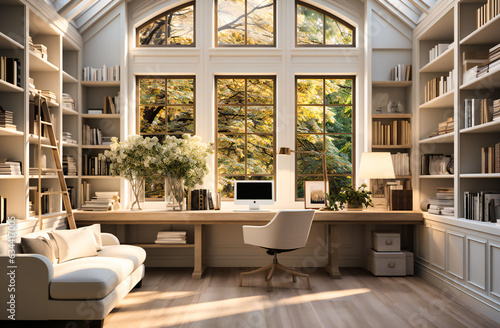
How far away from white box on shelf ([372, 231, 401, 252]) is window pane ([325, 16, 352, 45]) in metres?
2.62

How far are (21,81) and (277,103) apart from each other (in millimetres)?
2999

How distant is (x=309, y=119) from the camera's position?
5.52 meters

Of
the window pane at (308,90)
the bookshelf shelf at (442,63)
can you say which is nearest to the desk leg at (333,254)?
the window pane at (308,90)

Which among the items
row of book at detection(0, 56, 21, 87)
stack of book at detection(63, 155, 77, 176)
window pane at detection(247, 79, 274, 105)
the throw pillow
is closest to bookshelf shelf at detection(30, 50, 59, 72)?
row of book at detection(0, 56, 21, 87)

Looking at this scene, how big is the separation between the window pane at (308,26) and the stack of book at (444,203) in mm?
2554

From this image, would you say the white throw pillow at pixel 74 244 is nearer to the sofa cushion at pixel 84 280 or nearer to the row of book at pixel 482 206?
the sofa cushion at pixel 84 280

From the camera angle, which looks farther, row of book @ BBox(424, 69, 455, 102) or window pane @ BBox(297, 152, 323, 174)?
window pane @ BBox(297, 152, 323, 174)

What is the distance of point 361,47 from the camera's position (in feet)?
17.9

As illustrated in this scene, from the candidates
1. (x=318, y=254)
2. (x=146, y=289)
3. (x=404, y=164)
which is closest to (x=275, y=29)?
(x=404, y=164)

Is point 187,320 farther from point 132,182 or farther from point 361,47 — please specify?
point 361,47

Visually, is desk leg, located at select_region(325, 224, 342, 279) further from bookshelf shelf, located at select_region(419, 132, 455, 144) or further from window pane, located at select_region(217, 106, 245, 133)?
window pane, located at select_region(217, 106, 245, 133)

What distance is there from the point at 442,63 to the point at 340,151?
1.65 meters

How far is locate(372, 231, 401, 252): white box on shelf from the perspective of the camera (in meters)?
4.94

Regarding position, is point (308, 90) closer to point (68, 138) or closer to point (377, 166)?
point (377, 166)
